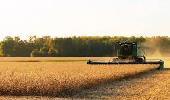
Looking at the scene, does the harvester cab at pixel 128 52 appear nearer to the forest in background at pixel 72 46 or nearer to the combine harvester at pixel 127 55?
the combine harvester at pixel 127 55

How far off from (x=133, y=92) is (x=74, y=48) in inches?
3208

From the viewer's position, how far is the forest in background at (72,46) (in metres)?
95.9

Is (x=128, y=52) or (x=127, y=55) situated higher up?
(x=128, y=52)

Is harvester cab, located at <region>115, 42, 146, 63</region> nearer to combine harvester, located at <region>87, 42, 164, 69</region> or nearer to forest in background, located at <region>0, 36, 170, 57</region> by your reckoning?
combine harvester, located at <region>87, 42, 164, 69</region>

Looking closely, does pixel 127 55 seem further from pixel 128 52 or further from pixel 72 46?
pixel 72 46

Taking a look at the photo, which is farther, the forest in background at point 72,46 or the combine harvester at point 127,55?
the forest in background at point 72,46

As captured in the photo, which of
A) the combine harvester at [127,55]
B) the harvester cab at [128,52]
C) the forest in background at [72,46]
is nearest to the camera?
the combine harvester at [127,55]

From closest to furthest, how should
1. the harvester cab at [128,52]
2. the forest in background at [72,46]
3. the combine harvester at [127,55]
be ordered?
the combine harvester at [127,55]
the harvester cab at [128,52]
the forest in background at [72,46]

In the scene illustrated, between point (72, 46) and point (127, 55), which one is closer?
point (127, 55)

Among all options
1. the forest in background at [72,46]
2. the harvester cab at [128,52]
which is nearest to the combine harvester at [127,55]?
the harvester cab at [128,52]

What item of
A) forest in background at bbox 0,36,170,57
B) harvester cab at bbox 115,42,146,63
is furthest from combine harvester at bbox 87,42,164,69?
forest in background at bbox 0,36,170,57

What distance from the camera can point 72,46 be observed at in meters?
101

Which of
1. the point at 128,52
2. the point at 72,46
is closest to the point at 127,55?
the point at 128,52

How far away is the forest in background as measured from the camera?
95.9 metres
